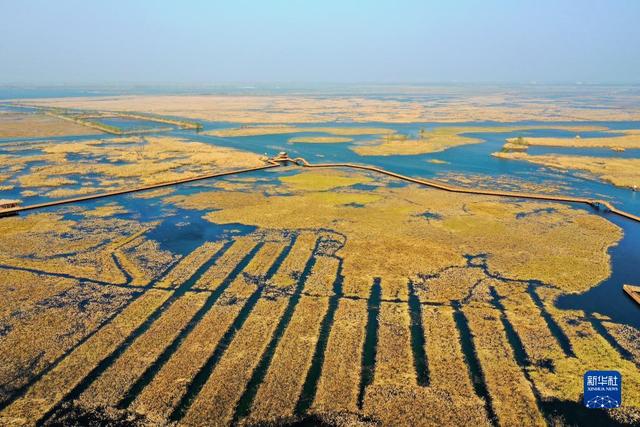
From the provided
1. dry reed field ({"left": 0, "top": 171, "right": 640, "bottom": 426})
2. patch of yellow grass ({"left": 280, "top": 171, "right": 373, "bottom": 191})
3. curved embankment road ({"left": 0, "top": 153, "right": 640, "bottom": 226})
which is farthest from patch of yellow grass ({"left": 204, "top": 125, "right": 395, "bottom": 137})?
→ dry reed field ({"left": 0, "top": 171, "right": 640, "bottom": 426})

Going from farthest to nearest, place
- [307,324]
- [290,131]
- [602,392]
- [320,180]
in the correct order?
1. [290,131]
2. [320,180]
3. [307,324]
4. [602,392]

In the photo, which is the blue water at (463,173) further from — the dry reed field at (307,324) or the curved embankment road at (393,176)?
the curved embankment road at (393,176)

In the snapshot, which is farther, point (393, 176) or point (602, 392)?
point (393, 176)

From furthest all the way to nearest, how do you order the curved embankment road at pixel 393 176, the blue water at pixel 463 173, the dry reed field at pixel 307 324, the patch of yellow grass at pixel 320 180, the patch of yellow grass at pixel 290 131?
1. the patch of yellow grass at pixel 290 131
2. the patch of yellow grass at pixel 320 180
3. the curved embankment road at pixel 393 176
4. the blue water at pixel 463 173
5. the dry reed field at pixel 307 324

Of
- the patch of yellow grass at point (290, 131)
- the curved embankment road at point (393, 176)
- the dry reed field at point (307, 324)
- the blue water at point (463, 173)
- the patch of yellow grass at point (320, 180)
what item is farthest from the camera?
the patch of yellow grass at point (290, 131)

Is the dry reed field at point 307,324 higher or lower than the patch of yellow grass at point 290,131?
lower

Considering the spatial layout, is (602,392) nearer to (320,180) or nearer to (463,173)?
(320,180)

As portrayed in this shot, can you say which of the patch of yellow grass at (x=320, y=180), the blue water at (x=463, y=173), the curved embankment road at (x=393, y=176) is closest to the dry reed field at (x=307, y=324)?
the blue water at (x=463, y=173)

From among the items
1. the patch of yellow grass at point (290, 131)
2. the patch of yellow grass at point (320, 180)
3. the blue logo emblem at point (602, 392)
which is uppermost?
the patch of yellow grass at point (290, 131)

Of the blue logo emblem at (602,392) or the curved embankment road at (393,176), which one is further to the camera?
the curved embankment road at (393,176)

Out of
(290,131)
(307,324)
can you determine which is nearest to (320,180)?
(307,324)
